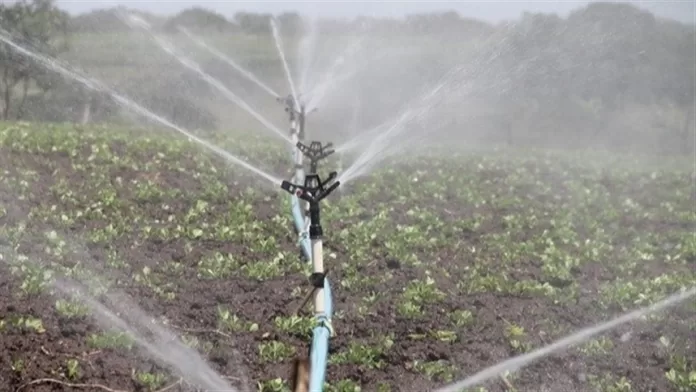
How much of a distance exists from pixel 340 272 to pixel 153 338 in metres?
3.08

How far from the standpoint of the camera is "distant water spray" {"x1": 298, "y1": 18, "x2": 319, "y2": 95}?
2395 cm

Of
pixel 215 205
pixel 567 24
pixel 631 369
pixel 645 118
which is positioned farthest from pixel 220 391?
pixel 645 118

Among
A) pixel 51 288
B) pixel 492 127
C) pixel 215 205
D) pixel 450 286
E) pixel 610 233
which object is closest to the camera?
pixel 51 288

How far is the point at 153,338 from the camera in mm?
7504

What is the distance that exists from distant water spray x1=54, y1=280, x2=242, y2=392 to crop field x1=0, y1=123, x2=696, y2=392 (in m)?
0.11

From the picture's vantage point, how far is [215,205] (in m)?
12.6

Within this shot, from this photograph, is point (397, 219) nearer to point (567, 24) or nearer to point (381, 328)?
point (381, 328)

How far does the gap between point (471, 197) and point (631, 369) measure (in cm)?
749

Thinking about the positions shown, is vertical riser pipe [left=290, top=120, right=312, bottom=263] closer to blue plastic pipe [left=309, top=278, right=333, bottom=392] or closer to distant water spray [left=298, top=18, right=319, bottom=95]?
blue plastic pipe [left=309, top=278, right=333, bottom=392]

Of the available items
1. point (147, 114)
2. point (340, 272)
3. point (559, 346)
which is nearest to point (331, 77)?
point (147, 114)

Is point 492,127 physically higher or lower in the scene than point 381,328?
higher

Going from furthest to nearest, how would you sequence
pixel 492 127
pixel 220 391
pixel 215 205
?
1. pixel 492 127
2. pixel 215 205
3. pixel 220 391

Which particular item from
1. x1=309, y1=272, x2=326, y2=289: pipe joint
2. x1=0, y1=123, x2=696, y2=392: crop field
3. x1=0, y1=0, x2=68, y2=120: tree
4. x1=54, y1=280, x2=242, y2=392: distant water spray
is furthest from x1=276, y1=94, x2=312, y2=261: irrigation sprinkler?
x1=0, y1=0, x2=68, y2=120: tree

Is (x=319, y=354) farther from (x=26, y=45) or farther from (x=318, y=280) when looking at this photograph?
(x=26, y=45)
